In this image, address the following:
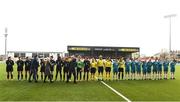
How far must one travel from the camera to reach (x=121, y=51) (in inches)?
2788

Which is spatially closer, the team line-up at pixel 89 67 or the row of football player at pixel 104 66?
the team line-up at pixel 89 67

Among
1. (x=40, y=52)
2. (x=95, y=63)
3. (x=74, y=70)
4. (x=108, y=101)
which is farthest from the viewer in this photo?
(x=40, y=52)

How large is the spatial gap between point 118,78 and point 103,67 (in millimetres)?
1841

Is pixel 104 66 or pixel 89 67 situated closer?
pixel 89 67

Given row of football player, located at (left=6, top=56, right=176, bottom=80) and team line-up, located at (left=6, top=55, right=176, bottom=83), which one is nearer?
team line-up, located at (left=6, top=55, right=176, bottom=83)

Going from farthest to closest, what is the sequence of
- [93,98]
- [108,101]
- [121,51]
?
[121,51] → [93,98] → [108,101]

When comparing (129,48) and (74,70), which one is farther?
(129,48)

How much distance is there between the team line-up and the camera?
24328mm

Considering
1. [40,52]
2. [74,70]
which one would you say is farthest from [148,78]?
[40,52]

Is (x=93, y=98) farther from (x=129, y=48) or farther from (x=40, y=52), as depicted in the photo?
(x=40, y=52)

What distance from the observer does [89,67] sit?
25.7 meters

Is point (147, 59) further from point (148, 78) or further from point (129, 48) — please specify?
point (129, 48)

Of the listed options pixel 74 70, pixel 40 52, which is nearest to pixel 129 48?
pixel 40 52

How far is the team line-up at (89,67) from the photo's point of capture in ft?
79.8
